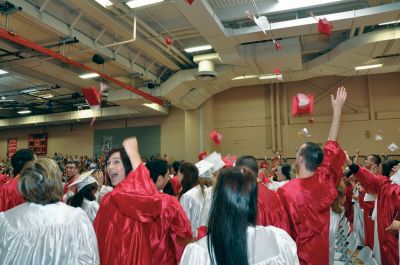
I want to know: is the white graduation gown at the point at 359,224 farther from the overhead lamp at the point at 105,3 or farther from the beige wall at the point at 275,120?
the beige wall at the point at 275,120

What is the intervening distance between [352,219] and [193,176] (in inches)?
182

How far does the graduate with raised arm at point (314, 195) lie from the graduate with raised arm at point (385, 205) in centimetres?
68

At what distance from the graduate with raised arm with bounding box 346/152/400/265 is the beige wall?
9327 millimetres

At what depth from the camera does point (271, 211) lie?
204 cm

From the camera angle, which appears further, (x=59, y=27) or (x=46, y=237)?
(x=59, y=27)

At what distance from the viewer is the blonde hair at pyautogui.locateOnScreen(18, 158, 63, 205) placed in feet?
5.55

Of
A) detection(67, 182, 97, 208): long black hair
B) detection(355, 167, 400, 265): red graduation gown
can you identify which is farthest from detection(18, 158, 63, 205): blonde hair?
detection(355, 167, 400, 265): red graduation gown

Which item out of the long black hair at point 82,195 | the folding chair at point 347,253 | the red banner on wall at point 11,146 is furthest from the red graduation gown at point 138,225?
the red banner on wall at point 11,146

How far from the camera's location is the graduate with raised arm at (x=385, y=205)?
2791mm

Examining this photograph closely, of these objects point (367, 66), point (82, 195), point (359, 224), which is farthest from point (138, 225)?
point (367, 66)

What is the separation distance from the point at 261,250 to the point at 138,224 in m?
0.87

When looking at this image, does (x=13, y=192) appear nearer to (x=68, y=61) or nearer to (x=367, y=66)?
(x=68, y=61)

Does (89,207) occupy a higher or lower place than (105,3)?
lower

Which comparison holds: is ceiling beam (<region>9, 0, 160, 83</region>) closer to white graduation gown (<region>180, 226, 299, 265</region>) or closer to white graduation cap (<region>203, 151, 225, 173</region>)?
white graduation cap (<region>203, 151, 225, 173</region>)
